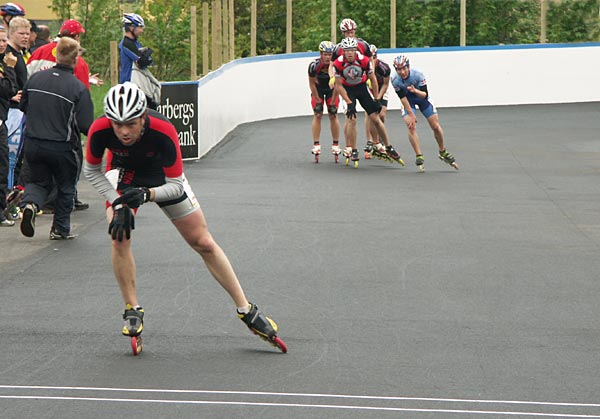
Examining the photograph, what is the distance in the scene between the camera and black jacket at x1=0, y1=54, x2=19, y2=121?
12602mm

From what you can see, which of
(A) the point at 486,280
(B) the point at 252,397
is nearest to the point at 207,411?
(B) the point at 252,397

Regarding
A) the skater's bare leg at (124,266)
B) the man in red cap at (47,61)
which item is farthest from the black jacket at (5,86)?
the skater's bare leg at (124,266)

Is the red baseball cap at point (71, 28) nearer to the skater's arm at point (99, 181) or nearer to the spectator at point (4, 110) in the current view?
the spectator at point (4, 110)

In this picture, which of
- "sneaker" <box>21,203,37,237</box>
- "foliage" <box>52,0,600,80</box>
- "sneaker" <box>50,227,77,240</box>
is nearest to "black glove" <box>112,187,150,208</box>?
"sneaker" <box>21,203,37,237</box>

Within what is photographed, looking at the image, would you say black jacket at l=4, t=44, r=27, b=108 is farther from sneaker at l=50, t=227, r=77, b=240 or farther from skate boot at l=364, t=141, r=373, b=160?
skate boot at l=364, t=141, r=373, b=160

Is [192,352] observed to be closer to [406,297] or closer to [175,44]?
[406,297]

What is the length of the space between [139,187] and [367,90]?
11573mm

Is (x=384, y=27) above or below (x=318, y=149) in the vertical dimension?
above

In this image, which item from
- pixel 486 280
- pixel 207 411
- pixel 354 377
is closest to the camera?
pixel 207 411

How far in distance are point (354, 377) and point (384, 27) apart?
2999cm

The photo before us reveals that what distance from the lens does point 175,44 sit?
1302 inches

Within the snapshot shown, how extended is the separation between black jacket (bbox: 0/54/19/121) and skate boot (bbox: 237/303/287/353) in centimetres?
586

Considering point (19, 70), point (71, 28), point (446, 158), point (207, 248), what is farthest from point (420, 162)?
point (207, 248)

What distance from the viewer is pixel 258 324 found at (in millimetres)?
7648
